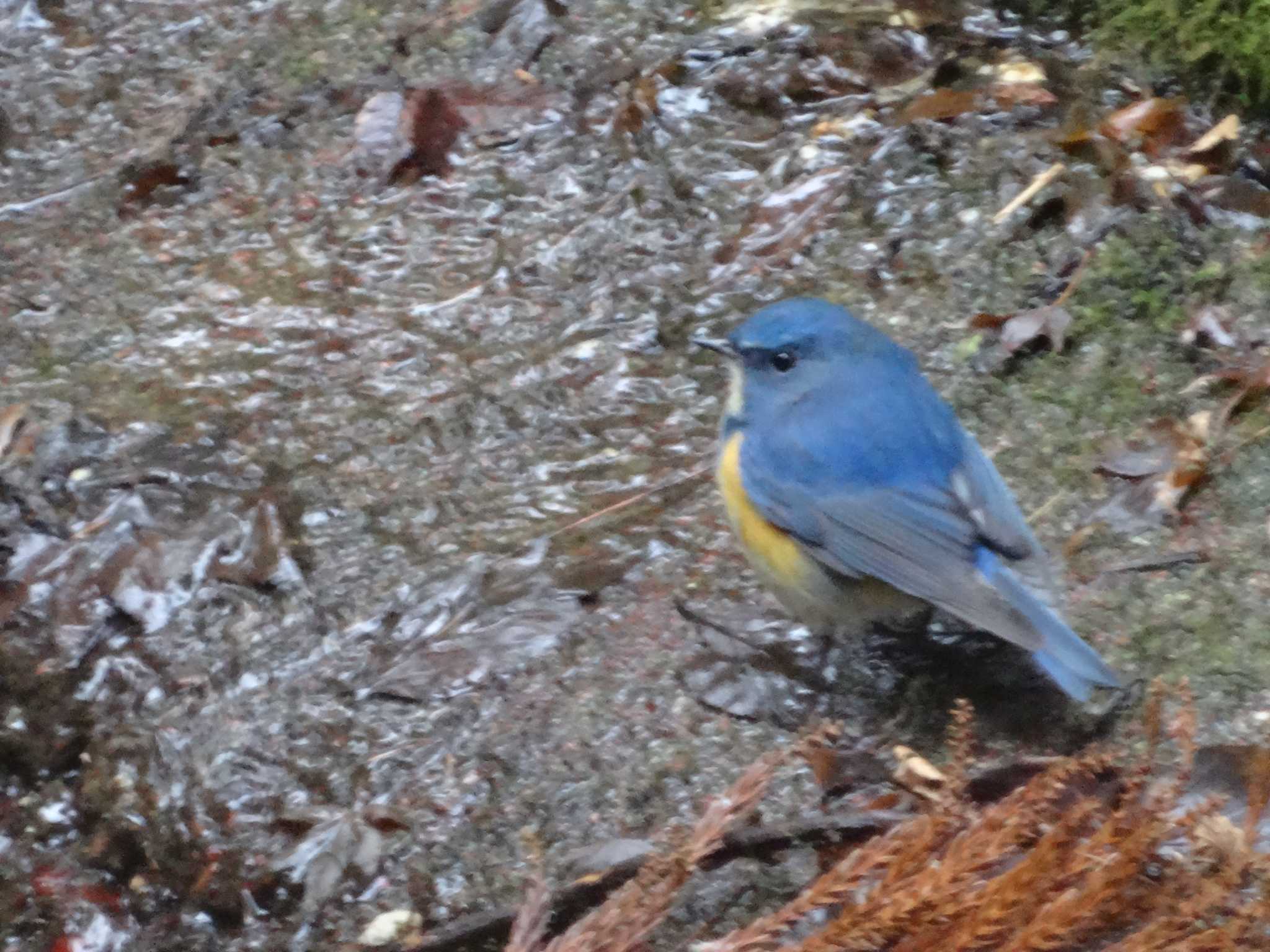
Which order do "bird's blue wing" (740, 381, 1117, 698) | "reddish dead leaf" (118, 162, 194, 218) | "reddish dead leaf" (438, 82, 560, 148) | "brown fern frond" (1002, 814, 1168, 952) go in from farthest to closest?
"reddish dead leaf" (438, 82, 560, 148), "reddish dead leaf" (118, 162, 194, 218), "bird's blue wing" (740, 381, 1117, 698), "brown fern frond" (1002, 814, 1168, 952)

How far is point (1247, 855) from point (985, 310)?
198 centimetres

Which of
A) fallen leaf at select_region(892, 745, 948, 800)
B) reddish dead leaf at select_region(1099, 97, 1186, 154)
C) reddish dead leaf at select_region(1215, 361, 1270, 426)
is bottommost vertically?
fallen leaf at select_region(892, 745, 948, 800)

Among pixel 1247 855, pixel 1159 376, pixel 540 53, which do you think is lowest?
pixel 1159 376

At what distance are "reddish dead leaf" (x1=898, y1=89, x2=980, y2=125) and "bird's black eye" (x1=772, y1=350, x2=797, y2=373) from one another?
132 cm

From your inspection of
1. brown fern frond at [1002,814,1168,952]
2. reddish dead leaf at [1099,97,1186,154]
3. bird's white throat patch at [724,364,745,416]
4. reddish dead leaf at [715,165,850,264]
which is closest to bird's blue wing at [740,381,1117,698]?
bird's white throat patch at [724,364,745,416]

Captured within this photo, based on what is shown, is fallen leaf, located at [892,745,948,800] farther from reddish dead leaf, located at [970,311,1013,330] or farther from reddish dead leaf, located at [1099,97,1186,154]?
reddish dead leaf, located at [1099,97,1186,154]

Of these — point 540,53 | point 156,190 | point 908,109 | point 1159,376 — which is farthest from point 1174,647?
point 156,190

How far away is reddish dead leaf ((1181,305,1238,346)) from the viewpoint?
3.17 meters

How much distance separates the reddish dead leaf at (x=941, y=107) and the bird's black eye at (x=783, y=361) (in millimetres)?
1325

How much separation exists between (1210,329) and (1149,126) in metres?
0.82

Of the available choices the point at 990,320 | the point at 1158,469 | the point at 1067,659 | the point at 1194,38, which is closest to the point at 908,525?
the point at 1067,659

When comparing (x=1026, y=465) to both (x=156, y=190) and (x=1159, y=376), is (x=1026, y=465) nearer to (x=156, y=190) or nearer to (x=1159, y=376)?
(x=1159, y=376)

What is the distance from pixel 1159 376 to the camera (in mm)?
3145

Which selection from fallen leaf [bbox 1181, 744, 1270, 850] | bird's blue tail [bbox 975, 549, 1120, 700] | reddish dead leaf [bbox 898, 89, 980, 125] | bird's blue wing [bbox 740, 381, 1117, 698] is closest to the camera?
fallen leaf [bbox 1181, 744, 1270, 850]
